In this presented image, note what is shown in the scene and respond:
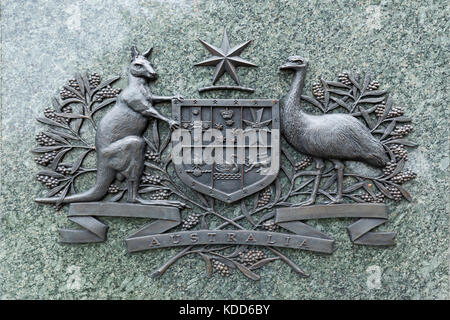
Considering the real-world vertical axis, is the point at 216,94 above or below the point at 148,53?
below

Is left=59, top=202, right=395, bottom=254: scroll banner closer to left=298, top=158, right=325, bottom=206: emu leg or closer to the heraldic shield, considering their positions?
left=298, top=158, right=325, bottom=206: emu leg

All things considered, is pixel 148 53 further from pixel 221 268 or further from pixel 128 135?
pixel 221 268

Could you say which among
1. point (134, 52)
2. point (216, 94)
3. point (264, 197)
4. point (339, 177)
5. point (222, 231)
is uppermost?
A: point (134, 52)

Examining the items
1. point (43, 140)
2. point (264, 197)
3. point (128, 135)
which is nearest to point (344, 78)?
point (264, 197)

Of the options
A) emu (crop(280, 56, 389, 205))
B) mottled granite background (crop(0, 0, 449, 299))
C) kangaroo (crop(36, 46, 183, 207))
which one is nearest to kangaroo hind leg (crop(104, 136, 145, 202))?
kangaroo (crop(36, 46, 183, 207))

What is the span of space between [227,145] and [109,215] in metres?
0.77

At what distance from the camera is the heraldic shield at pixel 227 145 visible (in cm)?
227

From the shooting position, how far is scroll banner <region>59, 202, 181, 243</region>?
90.0 inches

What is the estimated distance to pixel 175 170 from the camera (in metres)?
2.28

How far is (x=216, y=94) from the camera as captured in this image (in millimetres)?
2336

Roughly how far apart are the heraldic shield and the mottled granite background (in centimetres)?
12

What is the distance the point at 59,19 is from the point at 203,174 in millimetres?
1228

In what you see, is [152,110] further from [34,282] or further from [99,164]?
[34,282]

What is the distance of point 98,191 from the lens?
228 centimetres
